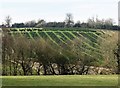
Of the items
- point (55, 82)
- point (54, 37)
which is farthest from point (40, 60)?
point (55, 82)

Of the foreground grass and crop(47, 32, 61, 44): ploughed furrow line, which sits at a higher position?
the foreground grass

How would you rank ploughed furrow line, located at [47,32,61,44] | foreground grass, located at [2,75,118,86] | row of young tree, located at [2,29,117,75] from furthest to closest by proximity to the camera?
ploughed furrow line, located at [47,32,61,44] < row of young tree, located at [2,29,117,75] < foreground grass, located at [2,75,118,86]

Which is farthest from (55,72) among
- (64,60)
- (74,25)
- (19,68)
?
(74,25)

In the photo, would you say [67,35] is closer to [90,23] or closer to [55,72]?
[90,23]

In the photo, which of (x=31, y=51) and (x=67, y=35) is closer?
(x=31, y=51)

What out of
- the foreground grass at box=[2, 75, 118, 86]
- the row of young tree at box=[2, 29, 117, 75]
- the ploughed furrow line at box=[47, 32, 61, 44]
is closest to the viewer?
the foreground grass at box=[2, 75, 118, 86]

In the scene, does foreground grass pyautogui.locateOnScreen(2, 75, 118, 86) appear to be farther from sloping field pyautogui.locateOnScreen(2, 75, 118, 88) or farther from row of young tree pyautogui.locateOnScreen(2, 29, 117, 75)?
row of young tree pyautogui.locateOnScreen(2, 29, 117, 75)

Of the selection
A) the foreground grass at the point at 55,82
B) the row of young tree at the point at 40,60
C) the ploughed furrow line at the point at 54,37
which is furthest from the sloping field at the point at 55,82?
the ploughed furrow line at the point at 54,37

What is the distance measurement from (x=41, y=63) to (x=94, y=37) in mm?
37763

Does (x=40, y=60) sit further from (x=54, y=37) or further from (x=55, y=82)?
(x=55, y=82)

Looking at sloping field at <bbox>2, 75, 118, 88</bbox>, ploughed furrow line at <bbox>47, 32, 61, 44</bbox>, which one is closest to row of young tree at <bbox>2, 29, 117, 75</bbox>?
ploughed furrow line at <bbox>47, 32, 61, 44</bbox>

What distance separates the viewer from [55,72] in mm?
55594

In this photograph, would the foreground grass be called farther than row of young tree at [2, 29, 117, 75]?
No

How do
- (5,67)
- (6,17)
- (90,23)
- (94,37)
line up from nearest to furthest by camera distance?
1. (5,67)
2. (6,17)
3. (94,37)
4. (90,23)
